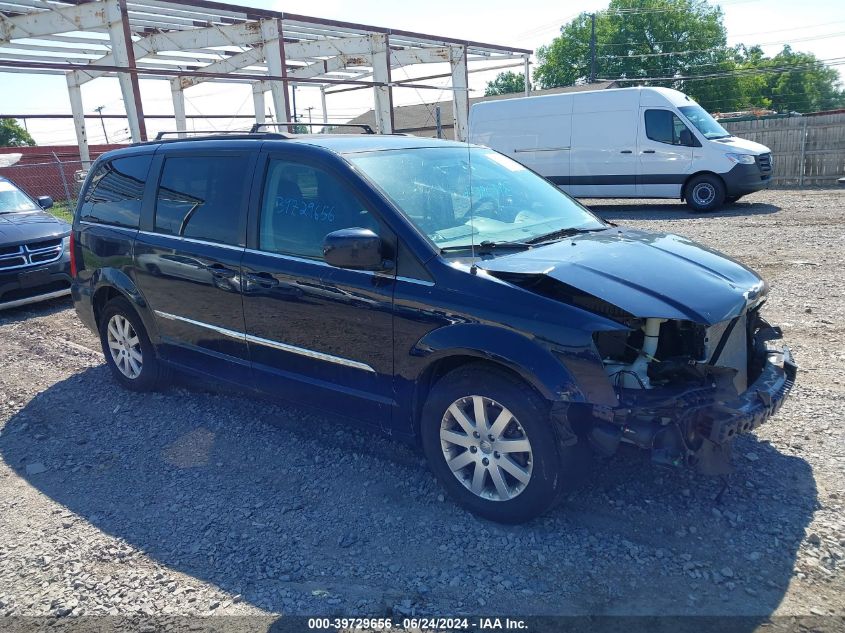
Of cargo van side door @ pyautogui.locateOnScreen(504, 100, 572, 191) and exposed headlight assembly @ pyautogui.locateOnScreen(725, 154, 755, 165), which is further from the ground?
cargo van side door @ pyautogui.locateOnScreen(504, 100, 572, 191)

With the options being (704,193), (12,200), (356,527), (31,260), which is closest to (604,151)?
(704,193)

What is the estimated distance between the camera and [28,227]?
338 inches

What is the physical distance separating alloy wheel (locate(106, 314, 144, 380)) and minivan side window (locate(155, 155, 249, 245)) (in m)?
1.02

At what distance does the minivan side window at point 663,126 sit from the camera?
584 inches

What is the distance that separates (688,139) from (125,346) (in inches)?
511

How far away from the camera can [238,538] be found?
349cm

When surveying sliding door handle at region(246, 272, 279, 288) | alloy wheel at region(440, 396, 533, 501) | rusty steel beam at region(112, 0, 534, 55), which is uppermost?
rusty steel beam at region(112, 0, 534, 55)

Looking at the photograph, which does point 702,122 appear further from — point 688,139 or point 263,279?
point 263,279

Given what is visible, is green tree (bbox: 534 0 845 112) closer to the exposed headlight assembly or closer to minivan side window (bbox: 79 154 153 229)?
the exposed headlight assembly

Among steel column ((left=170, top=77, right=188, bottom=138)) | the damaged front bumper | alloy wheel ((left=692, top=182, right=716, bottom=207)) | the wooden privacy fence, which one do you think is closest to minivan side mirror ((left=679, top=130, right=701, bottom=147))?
alloy wheel ((left=692, top=182, right=716, bottom=207))

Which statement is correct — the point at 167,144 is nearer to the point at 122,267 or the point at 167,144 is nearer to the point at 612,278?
the point at 122,267

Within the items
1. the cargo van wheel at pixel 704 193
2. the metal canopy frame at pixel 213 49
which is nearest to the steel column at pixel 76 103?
the metal canopy frame at pixel 213 49

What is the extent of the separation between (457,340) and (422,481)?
102 cm

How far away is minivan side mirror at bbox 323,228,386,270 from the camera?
3.46 metres
